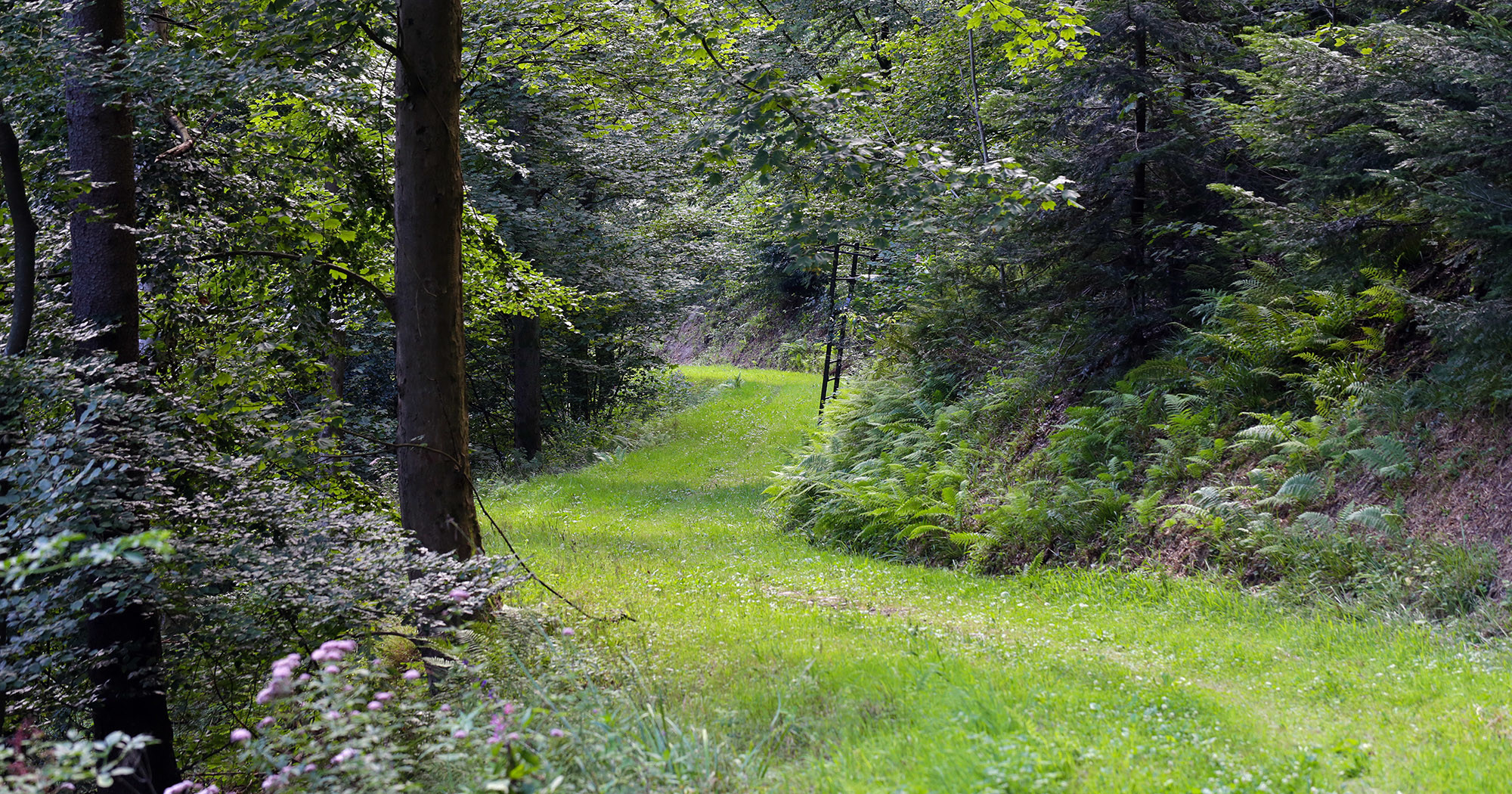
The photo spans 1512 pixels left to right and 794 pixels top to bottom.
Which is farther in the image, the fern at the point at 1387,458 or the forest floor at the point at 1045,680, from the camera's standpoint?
the fern at the point at 1387,458

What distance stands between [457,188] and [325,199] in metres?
2.10

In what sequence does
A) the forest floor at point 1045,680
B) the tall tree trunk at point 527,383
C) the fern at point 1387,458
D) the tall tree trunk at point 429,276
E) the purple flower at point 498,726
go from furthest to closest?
the tall tree trunk at point 527,383, the fern at point 1387,458, the tall tree trunk at point 429,276, the forest floor at point 1045,680, the purple flower at point 498,726

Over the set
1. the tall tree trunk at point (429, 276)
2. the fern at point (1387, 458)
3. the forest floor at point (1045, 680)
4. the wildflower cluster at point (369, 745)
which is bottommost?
the forest floor at point (1045, 680)

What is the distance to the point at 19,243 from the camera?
521 centimetres

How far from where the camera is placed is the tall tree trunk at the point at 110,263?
514cm

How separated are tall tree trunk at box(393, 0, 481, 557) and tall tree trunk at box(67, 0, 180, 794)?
147 cm

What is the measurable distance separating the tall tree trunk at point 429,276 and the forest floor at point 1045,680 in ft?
4.25

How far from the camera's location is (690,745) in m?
3.95

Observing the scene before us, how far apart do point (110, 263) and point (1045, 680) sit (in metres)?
5.69

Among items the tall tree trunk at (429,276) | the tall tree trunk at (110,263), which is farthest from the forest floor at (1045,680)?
the tall tree trunk at (110,263)

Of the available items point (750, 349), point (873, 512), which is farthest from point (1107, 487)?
point (750, 349)

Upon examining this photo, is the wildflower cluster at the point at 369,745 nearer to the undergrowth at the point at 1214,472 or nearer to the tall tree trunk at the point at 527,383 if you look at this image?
the undergrowth at the point at 1214,472

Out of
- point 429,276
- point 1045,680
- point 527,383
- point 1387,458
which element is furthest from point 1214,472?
point 527,383

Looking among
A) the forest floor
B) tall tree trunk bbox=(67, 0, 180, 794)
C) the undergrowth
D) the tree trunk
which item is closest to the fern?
the undergrowth
